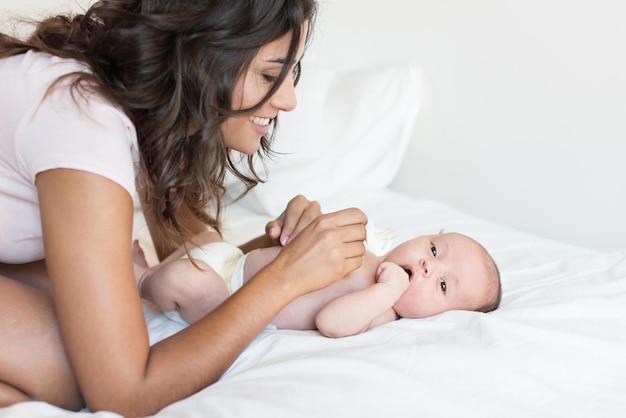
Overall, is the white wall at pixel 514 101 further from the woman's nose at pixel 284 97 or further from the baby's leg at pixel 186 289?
the baby's leg at pixel 186 289

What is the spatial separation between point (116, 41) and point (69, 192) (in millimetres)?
259

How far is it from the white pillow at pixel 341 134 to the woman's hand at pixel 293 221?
62 centimetres

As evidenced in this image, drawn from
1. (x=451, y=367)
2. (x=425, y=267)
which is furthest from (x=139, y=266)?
(x=451, y=367)

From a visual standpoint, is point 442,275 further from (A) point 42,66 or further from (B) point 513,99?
(B) point 513,99

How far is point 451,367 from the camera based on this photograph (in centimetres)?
120

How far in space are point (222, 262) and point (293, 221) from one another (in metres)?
0.16

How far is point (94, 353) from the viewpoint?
3.60 feet

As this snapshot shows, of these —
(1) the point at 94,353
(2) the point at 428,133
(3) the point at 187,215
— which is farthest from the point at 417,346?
(2) the point at 428,133

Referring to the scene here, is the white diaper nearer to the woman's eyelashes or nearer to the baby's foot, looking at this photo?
the baby's foot

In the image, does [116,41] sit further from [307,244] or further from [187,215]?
[187,215]

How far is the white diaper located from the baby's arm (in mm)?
197

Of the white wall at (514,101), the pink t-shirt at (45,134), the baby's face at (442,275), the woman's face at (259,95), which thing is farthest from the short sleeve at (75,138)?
the white wall at (514,101)

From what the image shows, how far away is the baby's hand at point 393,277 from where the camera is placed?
142 centimetres

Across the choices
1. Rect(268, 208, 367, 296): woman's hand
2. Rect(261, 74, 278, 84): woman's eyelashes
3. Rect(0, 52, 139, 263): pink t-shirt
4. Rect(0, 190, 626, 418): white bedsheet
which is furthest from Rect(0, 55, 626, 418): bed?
Rect(261, 74, 278, 84): woman's eyelashes
